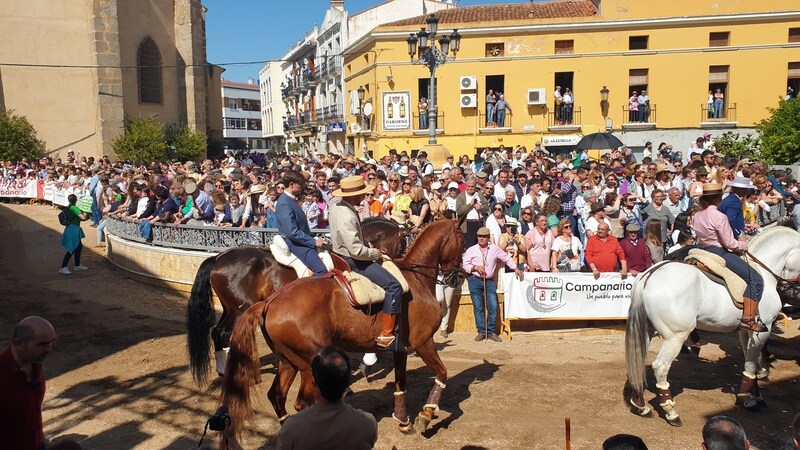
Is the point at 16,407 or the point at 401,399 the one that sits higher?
the point at 16,407

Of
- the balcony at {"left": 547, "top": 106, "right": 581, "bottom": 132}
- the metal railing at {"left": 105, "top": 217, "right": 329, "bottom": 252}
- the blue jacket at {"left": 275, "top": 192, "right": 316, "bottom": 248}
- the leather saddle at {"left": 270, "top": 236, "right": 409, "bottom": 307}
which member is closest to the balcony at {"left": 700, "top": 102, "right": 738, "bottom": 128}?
the balcony at {"left": 547, "top": 106, "right": 581, "bottom": 132}

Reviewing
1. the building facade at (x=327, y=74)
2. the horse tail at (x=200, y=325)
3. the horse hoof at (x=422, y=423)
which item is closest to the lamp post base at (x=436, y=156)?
the horse tail at (x=200, y=325)

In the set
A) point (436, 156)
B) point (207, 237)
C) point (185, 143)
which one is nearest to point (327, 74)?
point (185, 143)

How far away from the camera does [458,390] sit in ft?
29.0

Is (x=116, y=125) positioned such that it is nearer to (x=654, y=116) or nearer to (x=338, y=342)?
(x=654, y=116)

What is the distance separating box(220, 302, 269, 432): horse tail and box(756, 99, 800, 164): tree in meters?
19.5

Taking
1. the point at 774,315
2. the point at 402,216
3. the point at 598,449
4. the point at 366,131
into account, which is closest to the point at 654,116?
the point at 366,131

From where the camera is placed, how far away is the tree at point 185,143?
37562mm

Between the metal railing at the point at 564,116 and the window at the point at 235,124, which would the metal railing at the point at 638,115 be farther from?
the window at the point at 235,124

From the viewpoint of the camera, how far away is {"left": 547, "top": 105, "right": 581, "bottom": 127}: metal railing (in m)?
32.4

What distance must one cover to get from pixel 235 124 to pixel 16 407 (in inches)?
3937

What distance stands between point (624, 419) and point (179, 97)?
37.8 meters

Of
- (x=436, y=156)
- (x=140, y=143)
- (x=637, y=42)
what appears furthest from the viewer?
(x=140, y=143)

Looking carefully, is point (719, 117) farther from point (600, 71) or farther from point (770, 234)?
point (770, 234)
